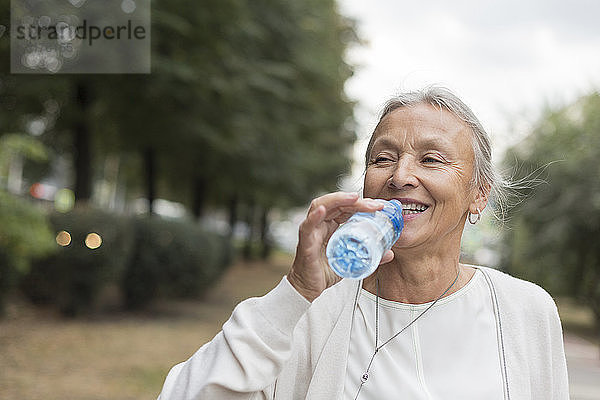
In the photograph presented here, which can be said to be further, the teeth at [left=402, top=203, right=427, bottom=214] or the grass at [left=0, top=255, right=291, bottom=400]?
the grass at [left=0, top=255, right=291, bottom=400]

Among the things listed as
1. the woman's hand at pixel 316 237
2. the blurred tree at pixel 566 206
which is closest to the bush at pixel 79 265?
the blurred tree at pixel 566 206

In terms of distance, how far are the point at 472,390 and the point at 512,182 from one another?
0.73 meters

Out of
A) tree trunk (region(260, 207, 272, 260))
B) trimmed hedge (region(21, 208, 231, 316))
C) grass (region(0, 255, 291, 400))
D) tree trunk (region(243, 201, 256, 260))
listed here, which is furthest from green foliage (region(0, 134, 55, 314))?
tree trunk (region(260, 207, 272, 260))

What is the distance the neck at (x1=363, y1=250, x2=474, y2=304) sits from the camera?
73.4 inches

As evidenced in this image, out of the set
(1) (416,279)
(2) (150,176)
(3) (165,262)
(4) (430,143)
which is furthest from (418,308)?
(2) (150,176)

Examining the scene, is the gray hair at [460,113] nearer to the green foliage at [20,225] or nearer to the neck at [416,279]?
the neck at [416,279]

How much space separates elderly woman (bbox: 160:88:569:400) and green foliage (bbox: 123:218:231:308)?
8612mm

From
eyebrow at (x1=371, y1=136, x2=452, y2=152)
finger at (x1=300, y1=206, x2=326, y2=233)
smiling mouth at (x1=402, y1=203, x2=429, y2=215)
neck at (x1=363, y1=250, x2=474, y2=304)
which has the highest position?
eyebrow at (x1=371, y1=136, x2=452, y2=152)

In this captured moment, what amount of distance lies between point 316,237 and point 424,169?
41 cm

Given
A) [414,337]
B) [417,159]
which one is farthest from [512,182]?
[414,337]

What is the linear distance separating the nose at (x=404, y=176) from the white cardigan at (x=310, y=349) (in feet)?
1.07

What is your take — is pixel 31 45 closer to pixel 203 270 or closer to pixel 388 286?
pixel 203 270

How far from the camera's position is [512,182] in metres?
2.10

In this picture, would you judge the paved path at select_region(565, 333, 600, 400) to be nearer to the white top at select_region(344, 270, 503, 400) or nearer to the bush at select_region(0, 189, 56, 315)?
the white top at select_region(344, 270, 503, 400)
